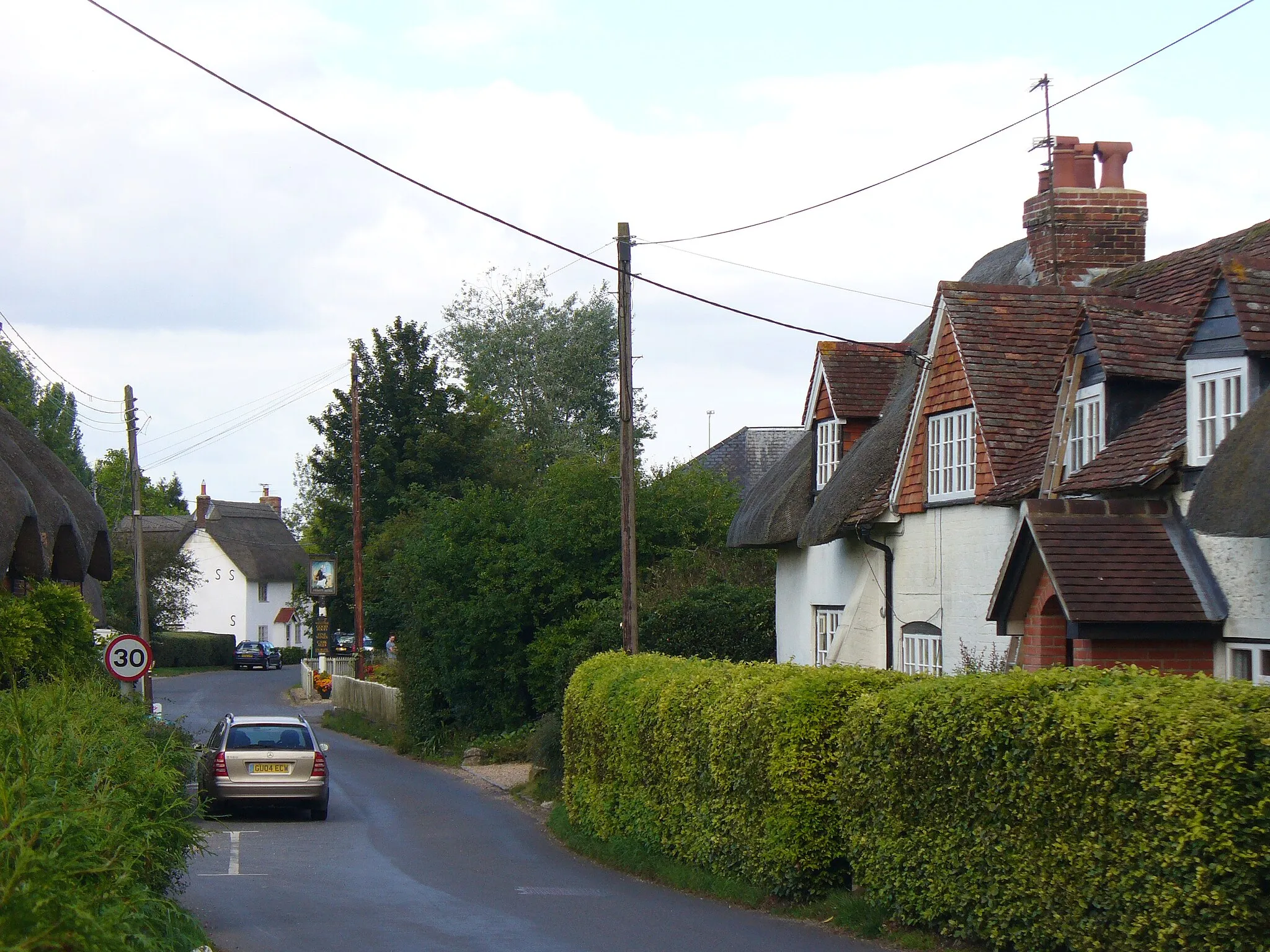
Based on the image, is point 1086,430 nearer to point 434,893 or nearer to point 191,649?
point 434,893

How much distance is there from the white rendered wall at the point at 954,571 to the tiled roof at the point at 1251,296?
4.05 m

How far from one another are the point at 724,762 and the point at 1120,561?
4312mm

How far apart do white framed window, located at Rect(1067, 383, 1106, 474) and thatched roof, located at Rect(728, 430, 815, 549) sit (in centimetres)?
761

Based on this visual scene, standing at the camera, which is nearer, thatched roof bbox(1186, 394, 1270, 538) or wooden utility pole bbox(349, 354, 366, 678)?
thatched roof bbox(1186, 394, 1270, 538)

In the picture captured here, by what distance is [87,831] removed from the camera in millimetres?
5023

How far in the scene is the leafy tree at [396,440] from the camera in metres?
54.3

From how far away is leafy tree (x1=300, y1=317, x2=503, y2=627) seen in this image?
54.3m

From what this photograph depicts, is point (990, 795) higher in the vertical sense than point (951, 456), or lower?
lower

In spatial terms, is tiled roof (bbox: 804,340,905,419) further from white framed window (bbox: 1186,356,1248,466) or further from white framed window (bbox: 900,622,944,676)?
white framed window (bbox: 1186,356,1248,466)

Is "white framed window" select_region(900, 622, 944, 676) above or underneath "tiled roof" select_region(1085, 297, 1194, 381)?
underneath

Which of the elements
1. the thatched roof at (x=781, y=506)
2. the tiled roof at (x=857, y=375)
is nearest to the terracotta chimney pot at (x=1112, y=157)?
the tiled roof at (x=857, y=375)

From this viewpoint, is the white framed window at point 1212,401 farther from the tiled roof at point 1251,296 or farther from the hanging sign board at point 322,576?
the hanging sign board at point 322,576

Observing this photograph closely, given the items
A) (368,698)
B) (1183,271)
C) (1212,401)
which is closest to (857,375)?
(1183,271)

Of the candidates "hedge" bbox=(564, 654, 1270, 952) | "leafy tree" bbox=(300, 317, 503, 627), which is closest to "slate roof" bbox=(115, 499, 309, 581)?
Result: "leafy tree" bbox=(300, 317, 503, 627)
